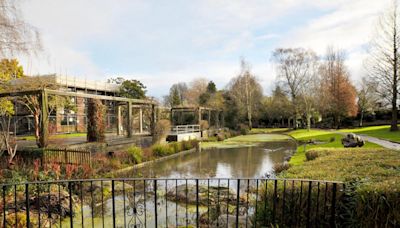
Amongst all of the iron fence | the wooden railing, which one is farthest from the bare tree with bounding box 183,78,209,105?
the iron fence

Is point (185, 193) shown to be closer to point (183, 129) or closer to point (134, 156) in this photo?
point (134, 156)

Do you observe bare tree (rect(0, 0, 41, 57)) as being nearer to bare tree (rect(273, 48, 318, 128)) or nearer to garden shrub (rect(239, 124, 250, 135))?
garden shrub (rect(239, 124, 250, 135))

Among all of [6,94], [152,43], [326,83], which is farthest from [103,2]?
[326,83]

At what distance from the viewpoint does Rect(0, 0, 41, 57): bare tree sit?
22.4 ft

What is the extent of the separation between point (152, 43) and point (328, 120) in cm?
3081

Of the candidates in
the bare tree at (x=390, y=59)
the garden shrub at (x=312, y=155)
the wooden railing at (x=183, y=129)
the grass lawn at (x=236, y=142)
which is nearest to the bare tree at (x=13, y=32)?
the garden shrub at (x=312, y=155)

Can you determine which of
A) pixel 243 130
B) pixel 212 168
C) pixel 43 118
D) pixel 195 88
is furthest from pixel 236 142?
pixel 195 88

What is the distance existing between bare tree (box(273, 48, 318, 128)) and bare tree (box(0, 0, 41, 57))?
28600 mm

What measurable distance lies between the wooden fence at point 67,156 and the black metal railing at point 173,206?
1.90 m

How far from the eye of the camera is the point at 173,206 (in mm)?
6520

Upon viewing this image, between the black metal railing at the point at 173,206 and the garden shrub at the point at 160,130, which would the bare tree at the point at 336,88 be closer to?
the garden shrub at the point at 160,130

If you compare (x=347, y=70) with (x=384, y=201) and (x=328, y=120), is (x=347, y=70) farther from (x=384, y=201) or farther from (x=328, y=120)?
(x=384, y=201)

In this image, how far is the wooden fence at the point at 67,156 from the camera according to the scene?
9.62 metres

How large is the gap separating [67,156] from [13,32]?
4.80m
